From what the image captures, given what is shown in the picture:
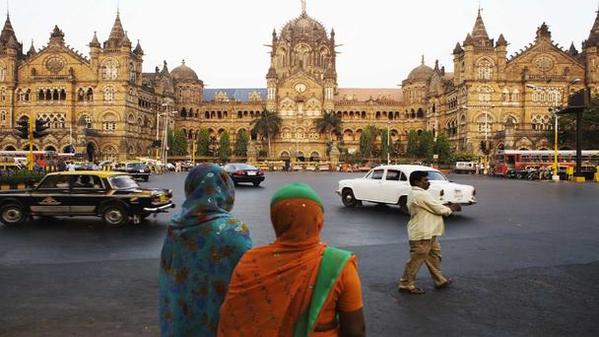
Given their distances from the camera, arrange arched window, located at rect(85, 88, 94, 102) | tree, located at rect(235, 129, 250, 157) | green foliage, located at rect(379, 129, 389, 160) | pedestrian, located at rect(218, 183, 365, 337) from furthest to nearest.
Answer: tree, located at rect(235, 129, 250, 157) → green foliage, located at rect(379, 129, 389, 160) → arched window, located at rect(85, 88, 94, 102) → pedestrian, located at rect(218, 183, 365, 337)

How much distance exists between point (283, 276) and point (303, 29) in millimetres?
88725

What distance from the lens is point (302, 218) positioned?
2.64 m

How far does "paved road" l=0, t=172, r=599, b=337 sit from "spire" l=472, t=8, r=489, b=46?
5735cm

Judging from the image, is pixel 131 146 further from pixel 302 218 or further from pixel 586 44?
pixel 302 218

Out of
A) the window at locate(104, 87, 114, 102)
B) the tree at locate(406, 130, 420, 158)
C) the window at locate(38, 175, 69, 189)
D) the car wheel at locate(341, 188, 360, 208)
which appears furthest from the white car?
the window at locate(104, 87, 114, 102)

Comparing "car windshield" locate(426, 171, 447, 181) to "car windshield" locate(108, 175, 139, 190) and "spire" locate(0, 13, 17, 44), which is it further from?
"spire" locate(0, 13, 17, 44)

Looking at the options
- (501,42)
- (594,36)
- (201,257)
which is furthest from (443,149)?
(201,257)

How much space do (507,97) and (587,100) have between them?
3927cm

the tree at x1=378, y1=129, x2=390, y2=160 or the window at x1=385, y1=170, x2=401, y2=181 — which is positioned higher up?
the tree at x1=378, y1=129, x2=390, y2=160

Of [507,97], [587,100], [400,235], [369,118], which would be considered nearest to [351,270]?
[400,235]

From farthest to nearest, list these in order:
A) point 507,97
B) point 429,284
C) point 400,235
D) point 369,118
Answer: point 369,118
point 507,97
point 400,235
point 429,284

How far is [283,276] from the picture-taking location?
8.62 feet

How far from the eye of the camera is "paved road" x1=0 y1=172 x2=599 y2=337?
5789 mm

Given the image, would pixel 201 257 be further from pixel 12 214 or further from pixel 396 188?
pixel 396 188
